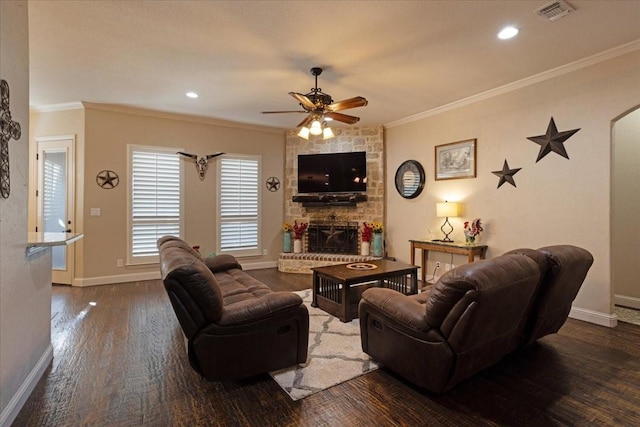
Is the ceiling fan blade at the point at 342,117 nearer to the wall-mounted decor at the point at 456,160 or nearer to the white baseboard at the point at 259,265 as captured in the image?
the wall-mounted decor at the point at 456,160

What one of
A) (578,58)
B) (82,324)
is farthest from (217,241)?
(578,58)

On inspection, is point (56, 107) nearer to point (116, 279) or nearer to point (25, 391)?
point (116, 279)

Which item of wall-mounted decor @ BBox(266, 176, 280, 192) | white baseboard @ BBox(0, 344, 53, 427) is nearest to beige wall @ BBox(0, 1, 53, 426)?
white baseboard @ BBox(0, 344, 53, 427)

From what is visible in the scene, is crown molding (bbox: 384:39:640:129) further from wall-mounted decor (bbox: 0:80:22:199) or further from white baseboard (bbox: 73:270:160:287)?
white baseboard (bbox: 73:270:160:287)

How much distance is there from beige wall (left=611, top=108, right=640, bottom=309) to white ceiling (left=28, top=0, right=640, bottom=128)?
152 cm

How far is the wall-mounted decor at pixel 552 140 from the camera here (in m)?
3.89

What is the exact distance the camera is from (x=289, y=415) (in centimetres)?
204

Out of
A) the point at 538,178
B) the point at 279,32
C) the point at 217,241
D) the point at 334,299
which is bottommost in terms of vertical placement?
the point at 334,299

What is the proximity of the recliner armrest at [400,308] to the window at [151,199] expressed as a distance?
453cm

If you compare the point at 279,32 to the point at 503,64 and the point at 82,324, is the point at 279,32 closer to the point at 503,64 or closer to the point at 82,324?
the point at 503,64

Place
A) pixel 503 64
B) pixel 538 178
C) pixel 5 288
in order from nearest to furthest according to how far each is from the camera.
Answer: pixel 5 288, pixel 503 64, pixel 538 178

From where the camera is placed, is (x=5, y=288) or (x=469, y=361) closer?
(x=5, y=288)

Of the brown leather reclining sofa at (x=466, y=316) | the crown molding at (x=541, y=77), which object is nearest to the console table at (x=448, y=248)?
the brown leather reclining sofa at (x=466, y=316)

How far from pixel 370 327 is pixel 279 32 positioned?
2850mm
